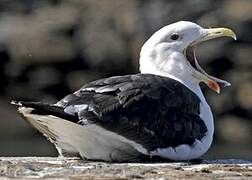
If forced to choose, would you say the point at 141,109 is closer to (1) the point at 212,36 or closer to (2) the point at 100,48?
(1) the point at 212,36

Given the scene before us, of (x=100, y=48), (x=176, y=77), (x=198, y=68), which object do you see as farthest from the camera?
(x=100, y=48)

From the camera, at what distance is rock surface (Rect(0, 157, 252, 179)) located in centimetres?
605

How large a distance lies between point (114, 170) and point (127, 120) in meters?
0.64

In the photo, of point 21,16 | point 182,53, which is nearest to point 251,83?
point 21,16

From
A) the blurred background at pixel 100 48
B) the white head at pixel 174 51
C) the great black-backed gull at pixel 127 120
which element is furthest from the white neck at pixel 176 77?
the blurred background at pixel 100 48

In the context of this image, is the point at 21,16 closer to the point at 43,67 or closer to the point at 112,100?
the point at 43,67

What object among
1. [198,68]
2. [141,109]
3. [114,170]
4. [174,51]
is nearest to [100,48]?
[198,68]

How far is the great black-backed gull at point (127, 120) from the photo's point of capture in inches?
263

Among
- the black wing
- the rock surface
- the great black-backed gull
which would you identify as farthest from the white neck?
the rock surface

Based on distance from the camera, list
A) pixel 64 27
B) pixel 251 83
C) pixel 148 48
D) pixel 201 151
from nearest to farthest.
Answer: pixel 201 151, pixel 148 48, pixel 251 83, pixel 64 27

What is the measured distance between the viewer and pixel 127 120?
682 cm

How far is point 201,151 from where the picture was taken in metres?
7.28

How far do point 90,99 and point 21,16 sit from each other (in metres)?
29.1

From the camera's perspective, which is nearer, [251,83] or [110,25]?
[251,83]
